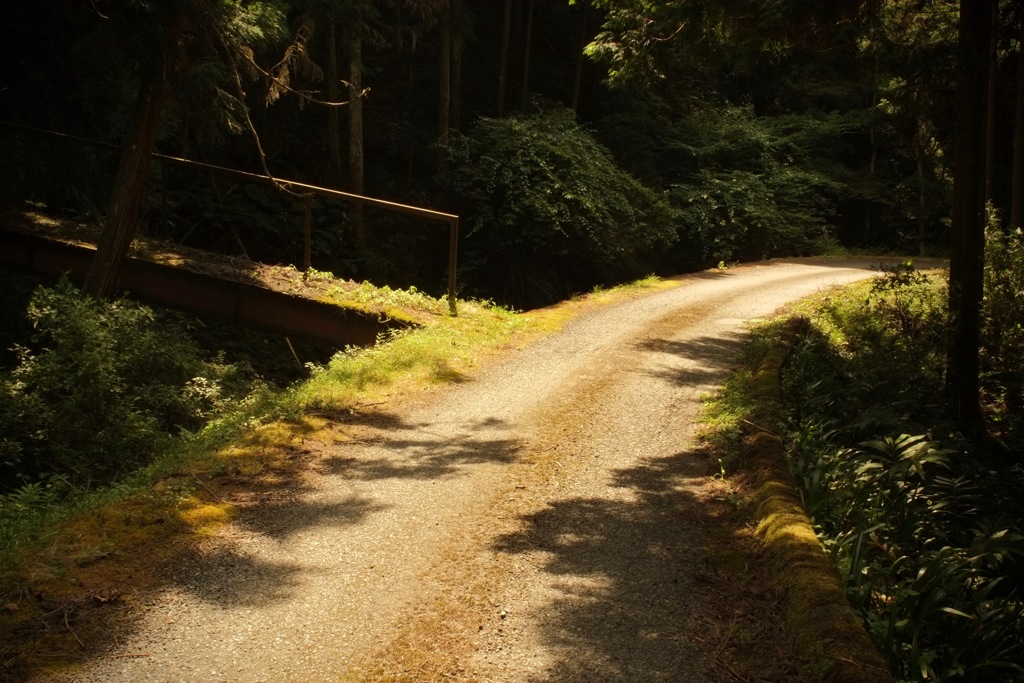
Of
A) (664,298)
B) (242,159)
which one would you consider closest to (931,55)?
(664,298)

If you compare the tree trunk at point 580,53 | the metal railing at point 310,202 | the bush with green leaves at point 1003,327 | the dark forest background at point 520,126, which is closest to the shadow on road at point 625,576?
the dark forest background at point 520,126

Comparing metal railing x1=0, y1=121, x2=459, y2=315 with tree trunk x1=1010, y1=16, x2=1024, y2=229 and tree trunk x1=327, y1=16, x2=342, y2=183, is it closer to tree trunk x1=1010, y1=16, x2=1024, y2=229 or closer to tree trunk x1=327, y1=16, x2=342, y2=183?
tree trunk x1=327, y1=16, x2=342, y2=183

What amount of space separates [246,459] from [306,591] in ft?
6.82

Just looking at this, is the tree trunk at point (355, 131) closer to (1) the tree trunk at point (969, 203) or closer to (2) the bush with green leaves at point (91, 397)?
(2) the bush with green leaves at point (91, 397)

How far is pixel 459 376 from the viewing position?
30.7 feet

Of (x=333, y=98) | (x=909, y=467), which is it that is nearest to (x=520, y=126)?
(x=333, y=98)

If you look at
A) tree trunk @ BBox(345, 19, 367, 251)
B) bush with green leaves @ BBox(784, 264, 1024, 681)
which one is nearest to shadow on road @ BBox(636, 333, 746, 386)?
bush with green leaves @ BBox(784, 264, 1024, 681)

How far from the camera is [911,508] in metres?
6.38

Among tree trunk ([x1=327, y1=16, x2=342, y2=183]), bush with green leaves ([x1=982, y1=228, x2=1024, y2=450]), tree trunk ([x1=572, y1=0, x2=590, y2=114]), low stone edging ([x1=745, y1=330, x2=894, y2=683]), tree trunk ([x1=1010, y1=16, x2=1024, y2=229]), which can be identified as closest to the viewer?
low stone edging ([x1=745, y1=330, x2=894, y2=683])

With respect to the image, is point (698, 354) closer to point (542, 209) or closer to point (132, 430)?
point (132, 430)

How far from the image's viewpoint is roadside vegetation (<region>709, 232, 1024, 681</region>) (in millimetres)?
4582

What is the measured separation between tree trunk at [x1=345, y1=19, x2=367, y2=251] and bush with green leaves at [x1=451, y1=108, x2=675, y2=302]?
241 cm

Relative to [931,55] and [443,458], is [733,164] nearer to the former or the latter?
[931,55]

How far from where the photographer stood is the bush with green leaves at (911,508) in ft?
14.7
